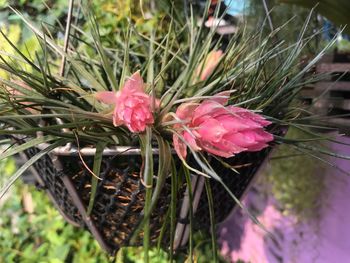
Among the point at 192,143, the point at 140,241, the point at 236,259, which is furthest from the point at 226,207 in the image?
the point at 236,259

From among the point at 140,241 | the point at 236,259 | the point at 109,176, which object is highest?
the point at 109,176

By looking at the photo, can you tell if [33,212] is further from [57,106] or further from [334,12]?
[334,12]

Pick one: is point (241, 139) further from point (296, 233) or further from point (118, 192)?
point (296, 233)

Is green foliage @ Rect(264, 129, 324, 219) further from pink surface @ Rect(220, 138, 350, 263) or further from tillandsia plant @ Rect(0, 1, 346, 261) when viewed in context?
tillandsia plant @ Rect(0, 1, 346, 261)

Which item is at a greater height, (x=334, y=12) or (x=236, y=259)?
(x=334, y=12)

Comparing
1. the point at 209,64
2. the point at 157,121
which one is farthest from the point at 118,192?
the point at 209,64
